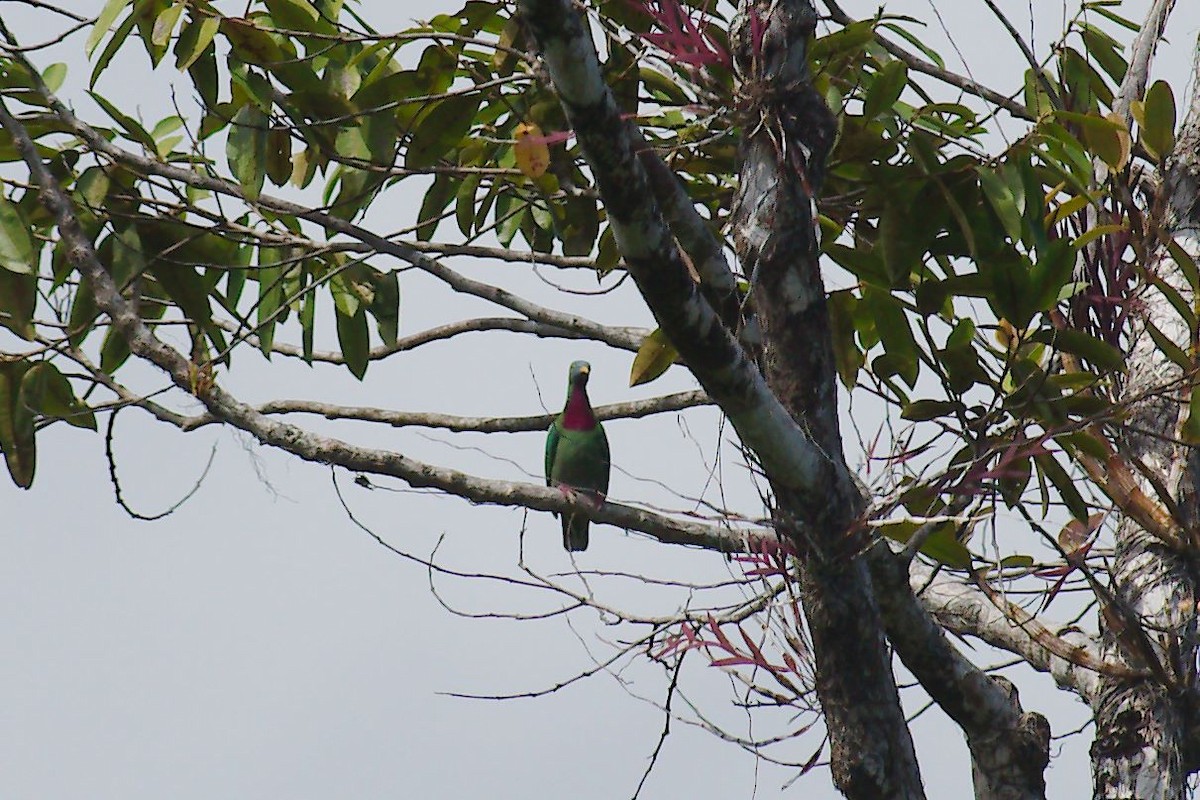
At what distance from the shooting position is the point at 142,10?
10.5ft

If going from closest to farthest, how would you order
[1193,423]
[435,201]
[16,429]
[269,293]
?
[1193,423] < [16,429] < [435,201] < [269,293]

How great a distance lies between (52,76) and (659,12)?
1.81 metres

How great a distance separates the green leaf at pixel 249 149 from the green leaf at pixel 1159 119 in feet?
7.01

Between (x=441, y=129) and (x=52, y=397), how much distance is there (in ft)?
4.11

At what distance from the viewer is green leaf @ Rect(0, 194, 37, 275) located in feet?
10.5

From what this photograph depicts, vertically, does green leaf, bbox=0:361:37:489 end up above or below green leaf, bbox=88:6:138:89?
below

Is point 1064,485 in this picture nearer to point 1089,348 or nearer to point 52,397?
point 1089,348

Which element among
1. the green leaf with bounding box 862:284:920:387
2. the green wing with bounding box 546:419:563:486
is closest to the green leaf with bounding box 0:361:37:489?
the green leaf with bounding box 862:284:920:387

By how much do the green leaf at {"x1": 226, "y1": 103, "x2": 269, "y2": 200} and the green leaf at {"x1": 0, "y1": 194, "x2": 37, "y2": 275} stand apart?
0.47m

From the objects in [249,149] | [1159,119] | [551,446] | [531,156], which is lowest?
[531,156]

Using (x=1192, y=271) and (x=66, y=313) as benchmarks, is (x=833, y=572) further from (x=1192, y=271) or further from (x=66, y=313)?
(x=66, y=313)

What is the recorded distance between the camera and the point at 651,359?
11.5ft

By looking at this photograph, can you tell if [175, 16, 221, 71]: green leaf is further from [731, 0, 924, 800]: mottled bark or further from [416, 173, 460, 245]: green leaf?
[731, 0, 924, 800]: mottled bark

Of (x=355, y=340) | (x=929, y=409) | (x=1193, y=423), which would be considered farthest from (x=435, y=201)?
(x=1193, y=423)
